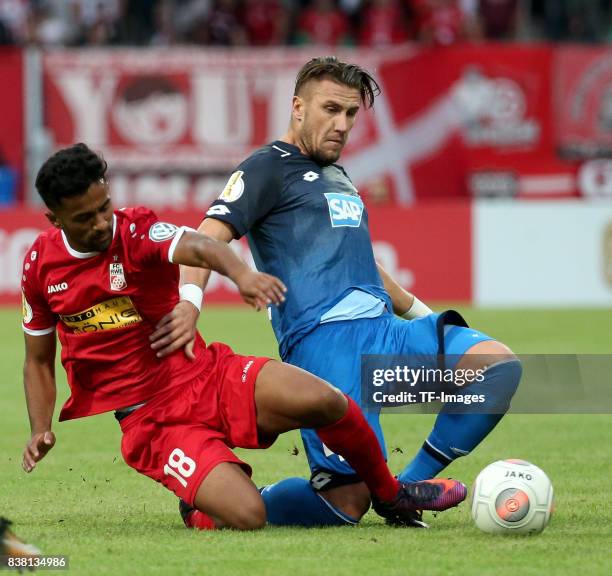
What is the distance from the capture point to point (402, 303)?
20.5 feet

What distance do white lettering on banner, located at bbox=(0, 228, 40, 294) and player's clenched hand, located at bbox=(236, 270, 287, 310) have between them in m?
11.8

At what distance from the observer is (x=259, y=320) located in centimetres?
1534

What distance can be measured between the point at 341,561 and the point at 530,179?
14.9 m

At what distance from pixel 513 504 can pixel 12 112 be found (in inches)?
585

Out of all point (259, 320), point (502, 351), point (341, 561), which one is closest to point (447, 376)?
point (502, 351)

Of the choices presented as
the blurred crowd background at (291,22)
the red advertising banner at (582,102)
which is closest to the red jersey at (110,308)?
the red advertising banner at (582,102)

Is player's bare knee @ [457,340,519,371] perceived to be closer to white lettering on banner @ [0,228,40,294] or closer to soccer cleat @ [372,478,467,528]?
soccer cleat @ [372,478,467,528]

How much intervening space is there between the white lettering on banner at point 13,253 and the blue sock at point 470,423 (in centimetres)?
1134

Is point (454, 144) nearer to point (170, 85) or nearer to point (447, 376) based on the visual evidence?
point (170, 85)

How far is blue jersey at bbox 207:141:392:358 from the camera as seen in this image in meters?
5.67

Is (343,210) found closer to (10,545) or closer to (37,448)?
(37,448)

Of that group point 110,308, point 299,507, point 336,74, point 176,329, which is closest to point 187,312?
point 176,329

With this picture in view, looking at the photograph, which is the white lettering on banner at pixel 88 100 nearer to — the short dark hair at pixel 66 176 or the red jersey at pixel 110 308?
the red jersey at pixel 110 308

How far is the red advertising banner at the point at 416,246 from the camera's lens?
16.3m
